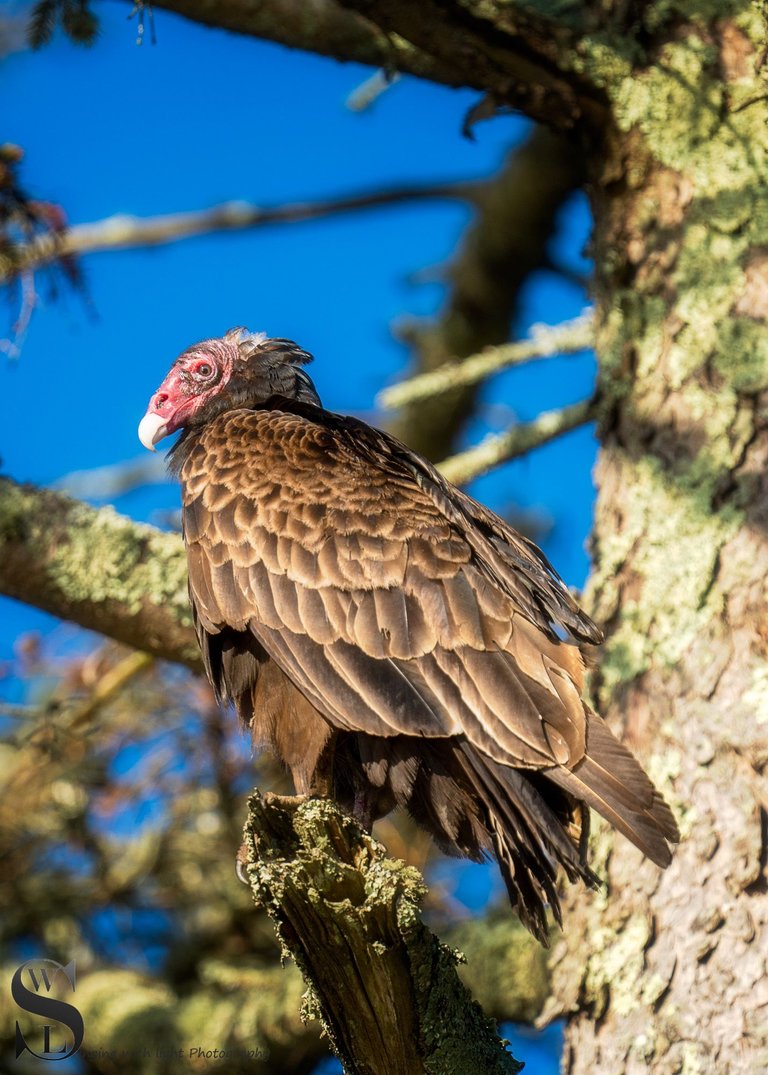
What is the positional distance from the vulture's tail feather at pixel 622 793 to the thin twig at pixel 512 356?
5.89 ft

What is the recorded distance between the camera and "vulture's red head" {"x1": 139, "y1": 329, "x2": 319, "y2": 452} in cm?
403

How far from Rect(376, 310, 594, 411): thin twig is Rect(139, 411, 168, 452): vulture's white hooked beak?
0.82 m

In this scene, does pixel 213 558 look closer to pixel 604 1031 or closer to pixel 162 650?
pixel 162 650

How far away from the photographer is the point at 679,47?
4.08 m

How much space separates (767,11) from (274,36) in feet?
5.43

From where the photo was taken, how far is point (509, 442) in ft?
14.0

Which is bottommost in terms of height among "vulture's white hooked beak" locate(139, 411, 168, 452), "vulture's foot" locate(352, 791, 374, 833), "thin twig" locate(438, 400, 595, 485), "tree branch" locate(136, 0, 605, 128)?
"vulture's foot" locate(352, 791, 374, 833)

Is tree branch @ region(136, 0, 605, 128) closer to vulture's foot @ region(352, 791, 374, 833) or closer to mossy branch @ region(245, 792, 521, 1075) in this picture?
vulture's foot @ region(352, 791, 374, 833)

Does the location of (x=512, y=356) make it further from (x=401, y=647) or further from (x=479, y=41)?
(x=401, y=647)

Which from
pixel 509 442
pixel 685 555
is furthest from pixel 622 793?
pixel 509 442

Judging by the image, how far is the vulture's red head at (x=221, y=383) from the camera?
403cm

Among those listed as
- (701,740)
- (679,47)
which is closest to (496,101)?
(679,47)

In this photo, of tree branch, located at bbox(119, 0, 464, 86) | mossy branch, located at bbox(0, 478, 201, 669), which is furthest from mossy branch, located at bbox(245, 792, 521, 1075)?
tree branch, located at bbox(119, 0, 464, 86)

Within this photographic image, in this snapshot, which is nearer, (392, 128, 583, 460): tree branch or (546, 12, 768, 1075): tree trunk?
(546, 12, 768, 1075): tree trunk
